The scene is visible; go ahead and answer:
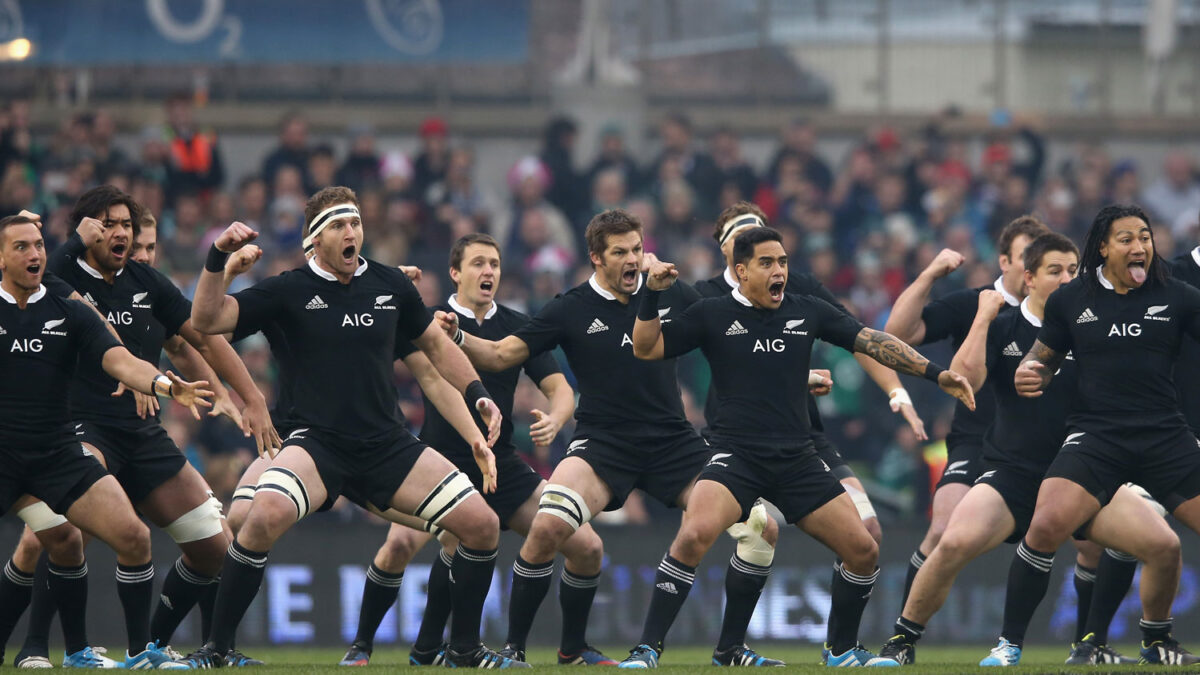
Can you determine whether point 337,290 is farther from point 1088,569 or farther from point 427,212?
point 427,212

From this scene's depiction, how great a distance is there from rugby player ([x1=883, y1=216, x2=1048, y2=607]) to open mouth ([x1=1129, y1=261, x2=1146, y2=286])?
1.39 meters

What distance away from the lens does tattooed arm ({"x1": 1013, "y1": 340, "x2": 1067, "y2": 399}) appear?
10.1m

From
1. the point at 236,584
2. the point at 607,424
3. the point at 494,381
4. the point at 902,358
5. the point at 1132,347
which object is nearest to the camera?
the point at 236,584

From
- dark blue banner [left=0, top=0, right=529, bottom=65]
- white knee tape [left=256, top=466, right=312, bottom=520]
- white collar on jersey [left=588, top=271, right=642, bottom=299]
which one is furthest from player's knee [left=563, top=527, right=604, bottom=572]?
dark blue banner [left=0, top=0, right=529, bottom=65]

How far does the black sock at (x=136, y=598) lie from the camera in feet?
33.2

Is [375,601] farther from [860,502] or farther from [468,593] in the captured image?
[860,502]

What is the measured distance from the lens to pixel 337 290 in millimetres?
9883

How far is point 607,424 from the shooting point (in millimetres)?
10852

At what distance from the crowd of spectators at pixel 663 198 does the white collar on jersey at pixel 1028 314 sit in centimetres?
579

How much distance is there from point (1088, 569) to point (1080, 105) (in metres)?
11.4

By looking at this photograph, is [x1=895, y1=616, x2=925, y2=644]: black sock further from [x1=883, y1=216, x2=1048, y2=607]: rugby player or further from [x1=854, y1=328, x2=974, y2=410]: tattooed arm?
[x1=854, y1=328, x2=974, y2=410]: tattooed arm

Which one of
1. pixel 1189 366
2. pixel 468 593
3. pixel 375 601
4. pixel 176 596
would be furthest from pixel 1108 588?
pixel 176 596

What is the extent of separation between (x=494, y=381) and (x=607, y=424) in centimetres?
110

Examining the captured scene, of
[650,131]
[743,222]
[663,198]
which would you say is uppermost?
[650,131]
